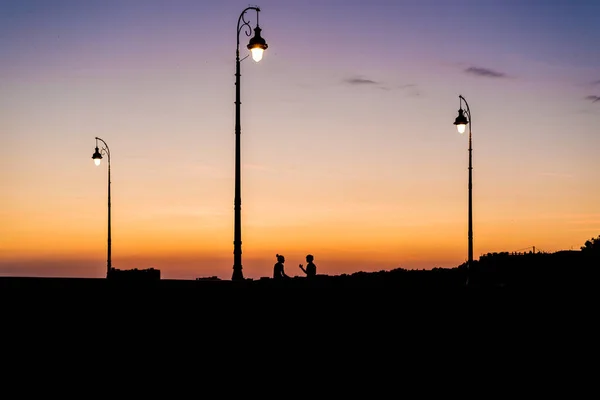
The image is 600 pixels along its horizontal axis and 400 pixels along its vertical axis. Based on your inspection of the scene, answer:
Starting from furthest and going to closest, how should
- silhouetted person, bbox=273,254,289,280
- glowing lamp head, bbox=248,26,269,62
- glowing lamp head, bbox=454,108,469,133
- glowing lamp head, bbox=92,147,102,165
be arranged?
glowing lamp head, bbox=92,147,102,165
glowing lamp head, bbox=454,108,469,133
silhouetted person, bbox=273,254,289,280
glowing lamp head, bbox=248,26,269,62

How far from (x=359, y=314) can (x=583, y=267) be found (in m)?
34.2

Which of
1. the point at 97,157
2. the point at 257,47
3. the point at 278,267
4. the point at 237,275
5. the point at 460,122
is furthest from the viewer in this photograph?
the point at 97,157

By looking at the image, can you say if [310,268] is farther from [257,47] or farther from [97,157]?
[97,157]

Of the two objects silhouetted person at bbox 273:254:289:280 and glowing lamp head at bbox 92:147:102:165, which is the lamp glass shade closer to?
silhouetted person at bbox 273:254:289:280

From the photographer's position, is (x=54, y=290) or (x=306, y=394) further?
(x=54, y=290)

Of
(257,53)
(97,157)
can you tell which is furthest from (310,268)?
(97,157)

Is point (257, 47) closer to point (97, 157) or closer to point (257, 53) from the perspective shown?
point (257, 53)

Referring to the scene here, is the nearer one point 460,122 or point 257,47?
point 257,47

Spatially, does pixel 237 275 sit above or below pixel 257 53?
below

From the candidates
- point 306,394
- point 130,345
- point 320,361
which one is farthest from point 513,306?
point 130,345

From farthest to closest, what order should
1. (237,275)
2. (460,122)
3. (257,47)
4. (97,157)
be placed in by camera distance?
(97,157) → (460,122) → (237,275) → (257,47)

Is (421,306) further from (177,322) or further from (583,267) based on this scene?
(583,267)

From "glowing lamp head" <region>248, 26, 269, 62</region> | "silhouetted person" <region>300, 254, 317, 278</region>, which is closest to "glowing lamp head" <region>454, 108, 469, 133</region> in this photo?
A: "silhouetted person" <region>300, 254, 317, 278</region>

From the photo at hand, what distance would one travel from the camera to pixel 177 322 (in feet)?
69.3
